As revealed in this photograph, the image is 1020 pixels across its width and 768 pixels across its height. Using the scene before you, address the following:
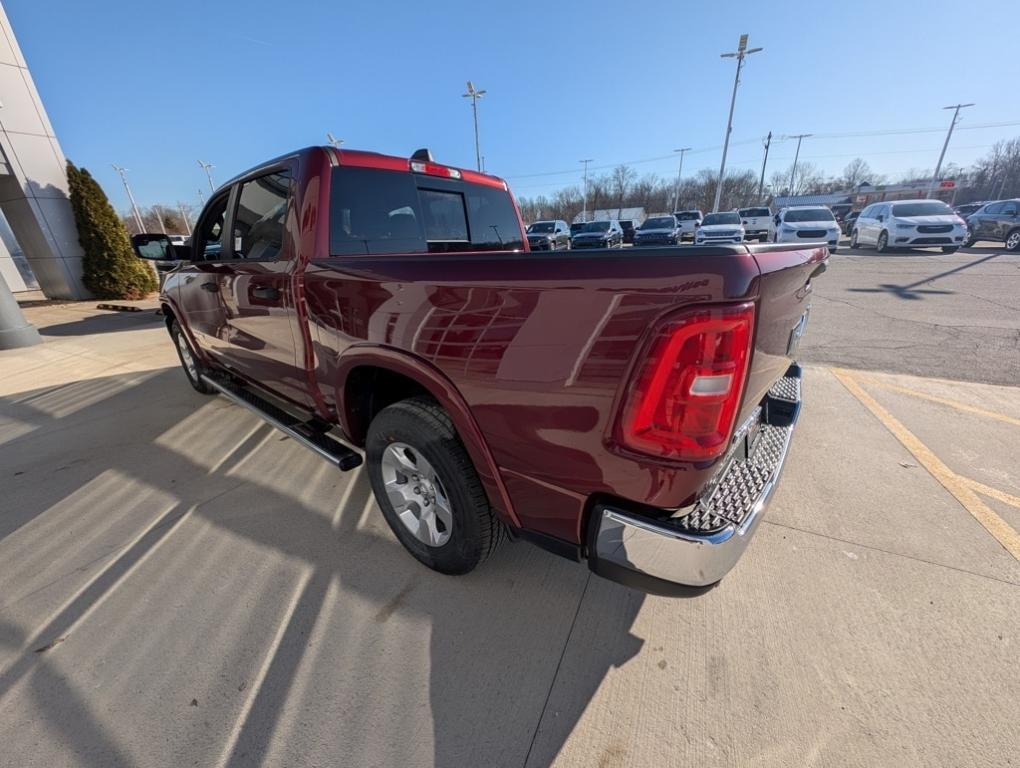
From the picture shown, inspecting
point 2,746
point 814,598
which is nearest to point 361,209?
point 2,746

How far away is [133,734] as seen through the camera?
148 centimetres

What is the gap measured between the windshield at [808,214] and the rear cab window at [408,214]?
17.3m

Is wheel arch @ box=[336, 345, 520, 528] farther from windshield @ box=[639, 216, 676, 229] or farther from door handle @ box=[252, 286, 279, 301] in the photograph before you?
windshield @ box=[639, 216, 676, 229]

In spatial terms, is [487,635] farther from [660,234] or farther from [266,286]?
[660,234]

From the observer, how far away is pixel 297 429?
8.95 ft

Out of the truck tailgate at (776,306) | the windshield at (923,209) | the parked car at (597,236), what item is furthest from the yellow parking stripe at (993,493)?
the windshield at (923,209)

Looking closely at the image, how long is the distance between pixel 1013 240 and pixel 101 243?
28.8 metres

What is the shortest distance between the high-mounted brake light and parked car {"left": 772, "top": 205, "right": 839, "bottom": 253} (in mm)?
14549

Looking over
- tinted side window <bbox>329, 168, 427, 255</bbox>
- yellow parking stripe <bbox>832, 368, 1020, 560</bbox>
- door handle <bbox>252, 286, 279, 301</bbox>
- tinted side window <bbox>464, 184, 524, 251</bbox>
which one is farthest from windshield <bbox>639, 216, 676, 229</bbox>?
door handle <bbox>252, 286, 279, 301</bbox>

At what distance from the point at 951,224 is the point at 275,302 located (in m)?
20.1

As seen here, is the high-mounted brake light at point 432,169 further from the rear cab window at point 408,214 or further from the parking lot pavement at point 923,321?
the parking lot pavement at point 923,321

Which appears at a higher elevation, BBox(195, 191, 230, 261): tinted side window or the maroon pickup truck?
BBox(195, 191, 230, 261): tinted side window

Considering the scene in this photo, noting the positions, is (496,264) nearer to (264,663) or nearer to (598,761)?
(598,761)

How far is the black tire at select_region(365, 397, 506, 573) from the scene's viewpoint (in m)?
1.85
